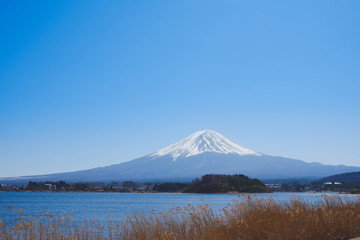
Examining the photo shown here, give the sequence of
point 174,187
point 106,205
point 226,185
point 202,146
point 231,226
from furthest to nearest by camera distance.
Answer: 1. point 202,146
2. point 174,187
3. point 226,185
4. point 106,205
5. point 231,226

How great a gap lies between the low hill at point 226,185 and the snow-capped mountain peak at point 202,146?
7466 centimetres

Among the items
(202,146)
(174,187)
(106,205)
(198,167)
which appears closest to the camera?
(106,205)

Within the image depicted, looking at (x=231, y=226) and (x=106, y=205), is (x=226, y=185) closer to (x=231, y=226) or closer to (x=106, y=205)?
(x=106, y=205)

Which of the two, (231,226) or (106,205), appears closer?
(231,226)

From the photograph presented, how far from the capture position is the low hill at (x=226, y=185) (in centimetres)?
6562

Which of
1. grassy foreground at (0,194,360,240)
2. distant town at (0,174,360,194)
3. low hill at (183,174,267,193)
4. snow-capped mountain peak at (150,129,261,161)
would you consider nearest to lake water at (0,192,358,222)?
grassy foreground at (0,194,360,240)

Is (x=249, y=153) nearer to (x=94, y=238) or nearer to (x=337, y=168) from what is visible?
(x=337, y=168)

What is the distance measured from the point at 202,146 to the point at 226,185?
96.8m

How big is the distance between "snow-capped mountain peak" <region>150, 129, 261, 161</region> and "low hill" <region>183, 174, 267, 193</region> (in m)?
74.7

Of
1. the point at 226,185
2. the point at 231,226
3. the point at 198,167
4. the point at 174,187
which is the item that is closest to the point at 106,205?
the point at 231,226

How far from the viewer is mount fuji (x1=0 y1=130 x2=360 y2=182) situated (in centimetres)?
13188

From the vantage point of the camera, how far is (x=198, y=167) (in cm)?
14038

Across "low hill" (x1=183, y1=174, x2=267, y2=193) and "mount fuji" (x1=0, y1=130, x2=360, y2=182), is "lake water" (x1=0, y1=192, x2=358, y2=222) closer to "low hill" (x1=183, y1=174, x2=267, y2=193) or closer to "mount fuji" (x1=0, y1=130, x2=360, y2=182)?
"low hill" (x1=183, y1=174, x2=267, y2=193)

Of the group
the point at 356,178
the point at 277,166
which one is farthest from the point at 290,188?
the point at 277,166
